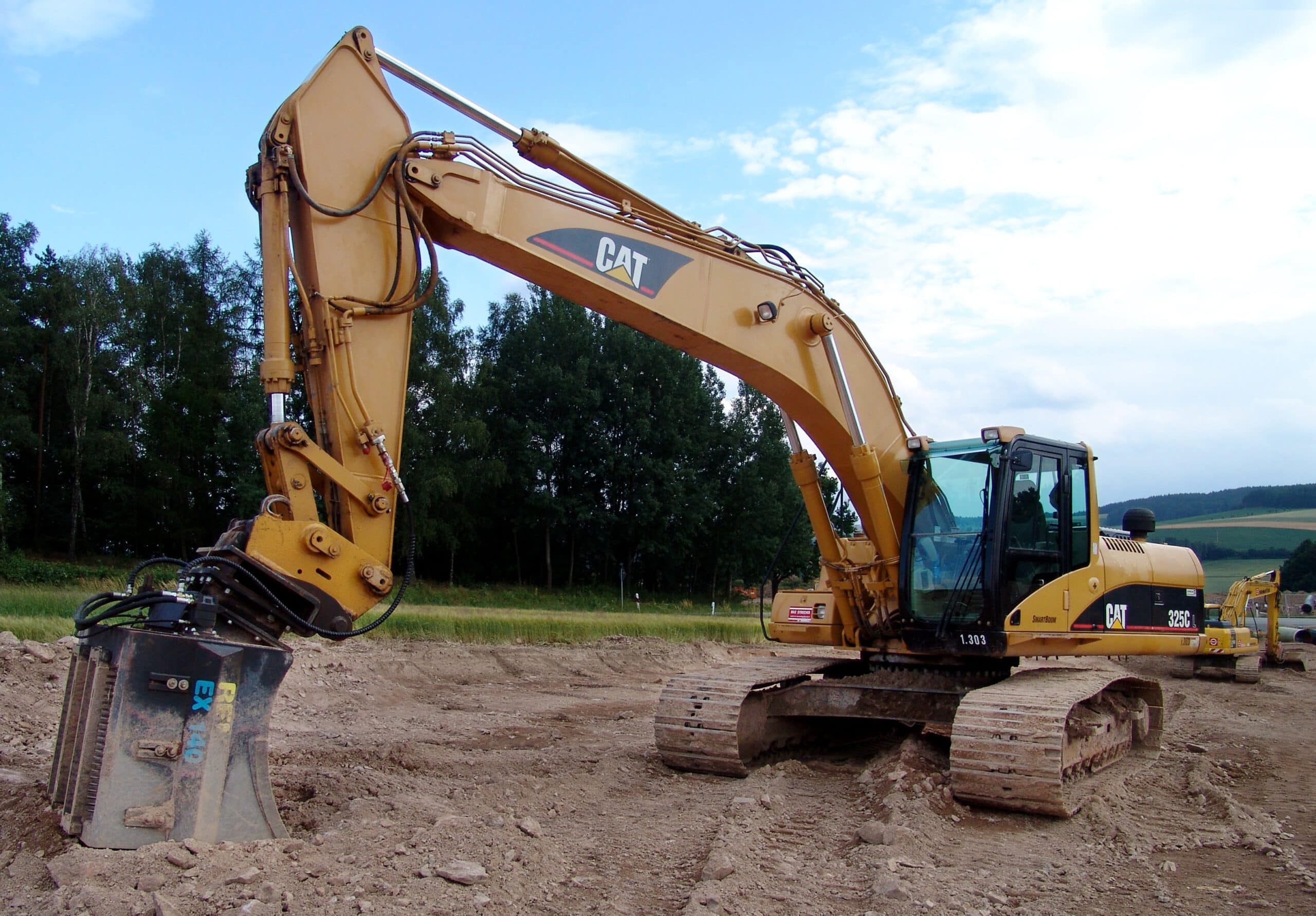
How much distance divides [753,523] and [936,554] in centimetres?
3968

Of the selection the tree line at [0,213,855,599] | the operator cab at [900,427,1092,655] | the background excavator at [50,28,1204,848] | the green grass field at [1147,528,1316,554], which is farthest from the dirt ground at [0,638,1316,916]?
the green grass field at [1147,528,1316,554]

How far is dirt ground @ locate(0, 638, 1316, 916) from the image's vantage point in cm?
425

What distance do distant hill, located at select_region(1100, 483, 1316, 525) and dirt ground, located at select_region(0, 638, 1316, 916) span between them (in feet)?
184

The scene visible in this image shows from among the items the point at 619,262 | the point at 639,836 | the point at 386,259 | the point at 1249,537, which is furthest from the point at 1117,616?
the point at 1249,537

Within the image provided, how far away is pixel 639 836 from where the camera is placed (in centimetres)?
559

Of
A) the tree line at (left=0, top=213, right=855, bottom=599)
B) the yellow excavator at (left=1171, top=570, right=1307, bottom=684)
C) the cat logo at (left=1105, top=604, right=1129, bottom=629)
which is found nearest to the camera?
the cat logo at (left=1105, top=604, right=1129, bottom=629)

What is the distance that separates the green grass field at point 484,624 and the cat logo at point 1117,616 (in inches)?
416

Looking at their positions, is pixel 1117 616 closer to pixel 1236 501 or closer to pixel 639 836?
pixel 639 836

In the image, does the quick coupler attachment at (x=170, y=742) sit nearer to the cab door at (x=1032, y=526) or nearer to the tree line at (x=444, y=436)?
the cab door at (x=1032, y=526)


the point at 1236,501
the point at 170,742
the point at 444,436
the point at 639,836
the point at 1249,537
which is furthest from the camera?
the point at 1236,501

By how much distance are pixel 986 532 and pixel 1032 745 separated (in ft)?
5.31

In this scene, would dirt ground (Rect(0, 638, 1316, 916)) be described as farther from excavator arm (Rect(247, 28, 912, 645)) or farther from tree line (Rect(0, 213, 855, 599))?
tree line (Rect(0, 213, 855, 599))

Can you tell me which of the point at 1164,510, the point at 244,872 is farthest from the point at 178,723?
the point at 1164,510

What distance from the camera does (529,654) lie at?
619 inches
